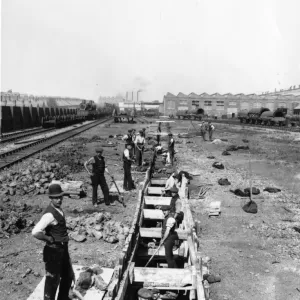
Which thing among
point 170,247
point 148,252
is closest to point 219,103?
point 148,252

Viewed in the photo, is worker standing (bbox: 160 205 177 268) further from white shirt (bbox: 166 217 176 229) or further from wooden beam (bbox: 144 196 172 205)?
wooden beam (bbox: 144 196 172 205)

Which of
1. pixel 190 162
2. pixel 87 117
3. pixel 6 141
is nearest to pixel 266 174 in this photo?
pixel 190 162

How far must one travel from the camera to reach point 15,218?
27.2ft

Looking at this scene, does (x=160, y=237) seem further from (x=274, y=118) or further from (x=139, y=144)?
(x=274, y=118)

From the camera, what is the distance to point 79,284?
5.37 meters

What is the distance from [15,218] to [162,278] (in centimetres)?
466

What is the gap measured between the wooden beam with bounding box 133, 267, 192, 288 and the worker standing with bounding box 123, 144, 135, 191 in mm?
6198

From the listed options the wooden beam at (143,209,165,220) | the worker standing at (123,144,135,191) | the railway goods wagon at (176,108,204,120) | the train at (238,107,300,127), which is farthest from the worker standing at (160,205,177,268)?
the railway goods wagon at (176,108,204,120)

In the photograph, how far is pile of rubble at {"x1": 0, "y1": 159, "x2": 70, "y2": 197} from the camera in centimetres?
1130

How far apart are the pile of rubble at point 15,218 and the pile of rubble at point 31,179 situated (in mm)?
1204

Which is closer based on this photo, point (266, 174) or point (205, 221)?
point (205, 221)

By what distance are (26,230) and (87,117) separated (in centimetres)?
5014

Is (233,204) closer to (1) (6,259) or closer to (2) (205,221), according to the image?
(2) (205,221)

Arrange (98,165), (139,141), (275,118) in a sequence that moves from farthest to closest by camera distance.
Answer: (275,118), (139,141), (98,165)
